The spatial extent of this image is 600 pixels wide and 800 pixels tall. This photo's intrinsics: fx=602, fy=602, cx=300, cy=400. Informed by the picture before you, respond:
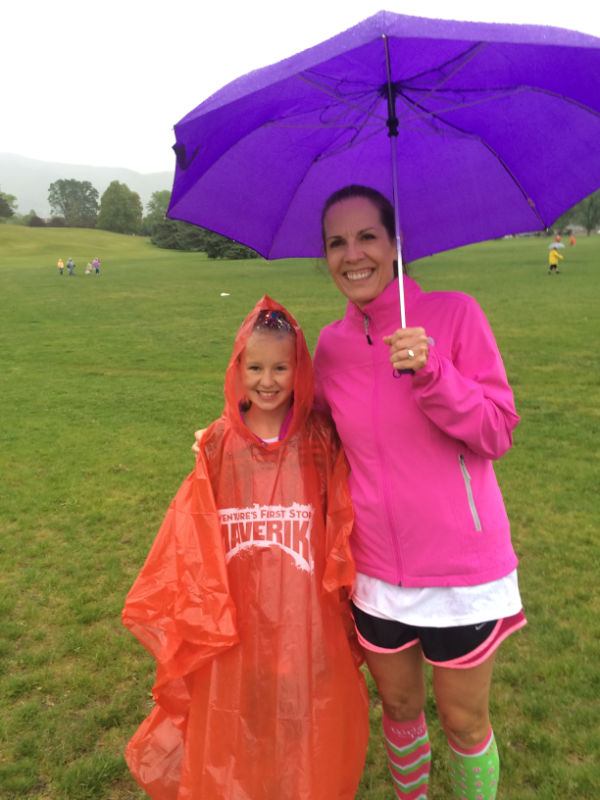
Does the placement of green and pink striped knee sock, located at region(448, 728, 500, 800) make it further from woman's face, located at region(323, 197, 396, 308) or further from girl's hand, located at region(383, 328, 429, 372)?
woman's face, located at region(323, 197, 396, 308)

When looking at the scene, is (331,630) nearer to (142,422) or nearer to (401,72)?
(401,72)

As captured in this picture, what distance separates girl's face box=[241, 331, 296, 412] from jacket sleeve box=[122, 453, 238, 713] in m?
0.33

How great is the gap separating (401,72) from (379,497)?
129 cm

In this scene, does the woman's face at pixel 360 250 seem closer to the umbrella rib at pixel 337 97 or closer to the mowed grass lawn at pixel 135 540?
the umbrella rib at pixel 337 97

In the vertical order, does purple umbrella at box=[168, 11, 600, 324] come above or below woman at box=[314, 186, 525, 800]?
above

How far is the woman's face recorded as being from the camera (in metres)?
2.05

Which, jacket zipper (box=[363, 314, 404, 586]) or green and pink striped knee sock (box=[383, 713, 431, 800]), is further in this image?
green and pink striped knee sock (box=[383, 713, 431, 800])

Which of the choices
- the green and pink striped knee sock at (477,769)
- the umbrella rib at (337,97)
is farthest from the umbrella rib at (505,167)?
the green and pink striped knee sock at (477,769)

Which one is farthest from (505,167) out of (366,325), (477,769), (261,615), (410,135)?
(477,769)

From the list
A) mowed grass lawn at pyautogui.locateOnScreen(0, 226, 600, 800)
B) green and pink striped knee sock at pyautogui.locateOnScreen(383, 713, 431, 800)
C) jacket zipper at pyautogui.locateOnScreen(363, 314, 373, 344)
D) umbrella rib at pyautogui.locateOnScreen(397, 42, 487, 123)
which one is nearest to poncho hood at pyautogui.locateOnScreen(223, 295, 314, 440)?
jacket zipper at pyautogui.locateOnScreen(363, 314, 373, 344)

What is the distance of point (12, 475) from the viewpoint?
6508mm

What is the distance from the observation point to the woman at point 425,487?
192cm

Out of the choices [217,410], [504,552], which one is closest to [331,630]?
[504,552]

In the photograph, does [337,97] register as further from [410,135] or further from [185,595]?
[185,595]
